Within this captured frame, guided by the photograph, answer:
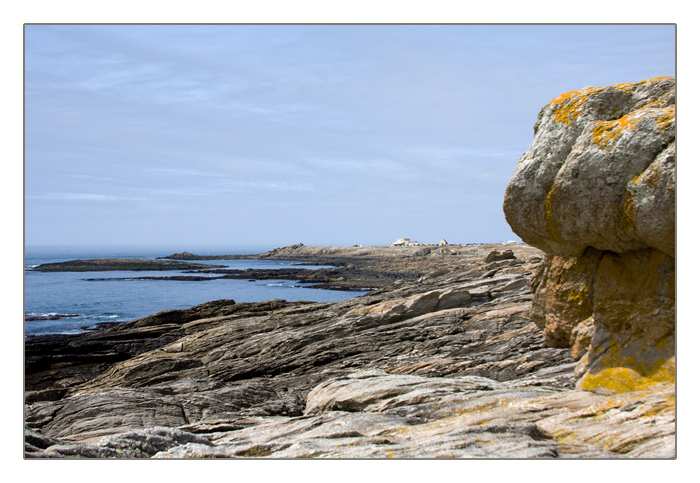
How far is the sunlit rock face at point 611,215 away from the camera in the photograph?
931 centimetres

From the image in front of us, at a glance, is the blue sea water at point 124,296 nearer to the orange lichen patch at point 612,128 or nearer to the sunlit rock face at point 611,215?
the sunlit rock face at point 611,215

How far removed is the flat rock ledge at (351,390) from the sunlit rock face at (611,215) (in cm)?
105

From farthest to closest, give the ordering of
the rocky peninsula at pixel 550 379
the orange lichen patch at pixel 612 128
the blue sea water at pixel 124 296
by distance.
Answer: the blue sea water at pixel 124 296
the orange lichen patch at pixel 612 128
the rocky peninsula at pixel 550 379

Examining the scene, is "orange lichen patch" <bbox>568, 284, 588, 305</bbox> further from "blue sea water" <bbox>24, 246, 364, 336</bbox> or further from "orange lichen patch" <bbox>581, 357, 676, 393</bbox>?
"blue sea water" <bbox>24, 246, 364, 336</bbox>

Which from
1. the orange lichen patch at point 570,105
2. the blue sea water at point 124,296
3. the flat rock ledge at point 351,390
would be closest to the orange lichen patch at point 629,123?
the orange lichen patch at point 570,105

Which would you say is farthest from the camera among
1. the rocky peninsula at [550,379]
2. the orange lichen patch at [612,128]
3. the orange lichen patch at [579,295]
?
the orange lichen patch at [579,295]

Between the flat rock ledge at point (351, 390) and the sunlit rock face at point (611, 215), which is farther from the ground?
the sunlit rock face at point (611, 215)

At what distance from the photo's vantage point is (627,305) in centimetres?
1088

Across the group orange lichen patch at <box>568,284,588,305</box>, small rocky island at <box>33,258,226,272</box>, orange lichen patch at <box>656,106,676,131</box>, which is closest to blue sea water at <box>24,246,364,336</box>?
small rocky island at <box>33,258,226,272</box>

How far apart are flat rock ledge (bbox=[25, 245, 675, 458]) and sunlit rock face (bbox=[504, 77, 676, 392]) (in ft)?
3.44

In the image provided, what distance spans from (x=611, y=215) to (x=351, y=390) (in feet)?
29.4

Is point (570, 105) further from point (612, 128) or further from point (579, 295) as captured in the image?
point (579, 295)

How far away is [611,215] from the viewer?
32.6 ft
